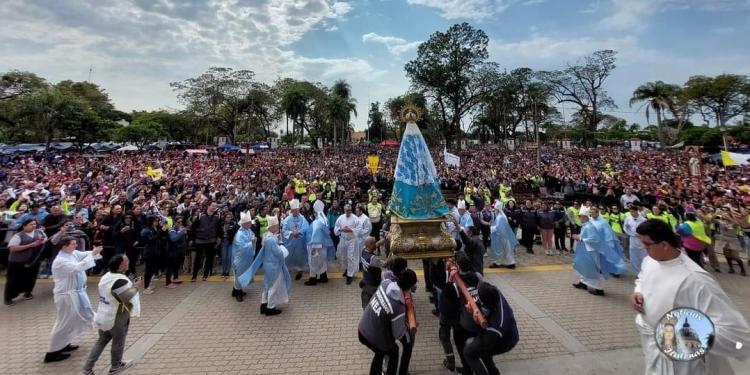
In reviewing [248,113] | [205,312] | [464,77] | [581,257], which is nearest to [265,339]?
[205,312]

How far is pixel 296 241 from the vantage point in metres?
8.71

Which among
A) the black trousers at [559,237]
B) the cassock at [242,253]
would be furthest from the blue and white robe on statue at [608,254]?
the cassock at [242,253]

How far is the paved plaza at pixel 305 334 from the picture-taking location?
4.74m

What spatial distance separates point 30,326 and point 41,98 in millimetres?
35390

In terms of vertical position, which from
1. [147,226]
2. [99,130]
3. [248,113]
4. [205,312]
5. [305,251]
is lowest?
[205,312]

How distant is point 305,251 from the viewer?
8.89 meters

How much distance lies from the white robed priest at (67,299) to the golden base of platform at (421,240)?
176 inches

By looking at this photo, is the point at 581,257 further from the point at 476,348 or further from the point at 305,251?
the point at 305,251

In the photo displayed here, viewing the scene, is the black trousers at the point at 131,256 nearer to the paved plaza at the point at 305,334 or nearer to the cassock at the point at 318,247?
the paved plaza at the point at 305,334

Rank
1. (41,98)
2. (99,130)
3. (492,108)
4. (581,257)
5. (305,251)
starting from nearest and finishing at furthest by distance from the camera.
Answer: (581,257)
(305,251)
(41,98)
(99,130)
(492,108)

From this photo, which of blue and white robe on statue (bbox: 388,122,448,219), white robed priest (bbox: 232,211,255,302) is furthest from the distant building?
blue and white robe on statue (bbox: 388,122,448,219)

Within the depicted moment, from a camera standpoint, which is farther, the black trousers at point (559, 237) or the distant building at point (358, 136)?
the distant building at point (358, 136)

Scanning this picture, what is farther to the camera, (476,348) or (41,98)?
(41,98)

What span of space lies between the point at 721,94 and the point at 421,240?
167ft
